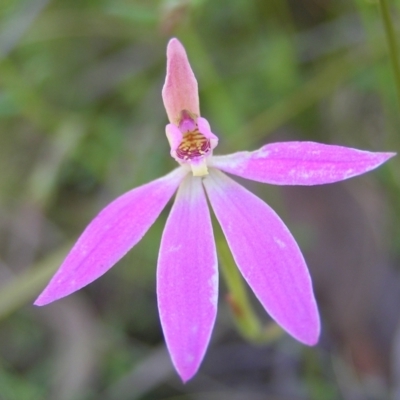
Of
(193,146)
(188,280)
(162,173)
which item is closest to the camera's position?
(188,280)

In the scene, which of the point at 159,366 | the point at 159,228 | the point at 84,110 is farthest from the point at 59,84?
the point at 159,366

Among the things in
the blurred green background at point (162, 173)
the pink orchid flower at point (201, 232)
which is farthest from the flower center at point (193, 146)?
the blurred green background at point (162, 173)

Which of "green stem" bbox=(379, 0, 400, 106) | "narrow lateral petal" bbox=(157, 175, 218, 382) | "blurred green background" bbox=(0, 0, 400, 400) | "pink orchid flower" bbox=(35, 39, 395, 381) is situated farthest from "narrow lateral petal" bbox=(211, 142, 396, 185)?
"blurred green background" bbox=(0, 0, 400, 400)

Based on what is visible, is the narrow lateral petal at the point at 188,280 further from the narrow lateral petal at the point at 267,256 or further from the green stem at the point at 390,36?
the green stem at the point at 390,36

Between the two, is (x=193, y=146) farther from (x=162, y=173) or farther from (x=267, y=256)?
(x=162, y=173)

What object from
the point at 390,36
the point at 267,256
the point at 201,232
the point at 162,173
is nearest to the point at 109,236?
the point at 201,232

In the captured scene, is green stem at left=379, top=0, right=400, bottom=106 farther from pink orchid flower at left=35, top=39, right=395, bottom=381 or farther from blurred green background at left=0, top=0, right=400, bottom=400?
blurred green background at left=0, top=0, right=400, bottom=400

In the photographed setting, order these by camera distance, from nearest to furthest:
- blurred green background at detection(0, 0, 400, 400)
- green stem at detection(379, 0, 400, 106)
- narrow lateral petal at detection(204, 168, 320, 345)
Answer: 1. narrow lateral petal at detection(204, 168, 320, 345)
2. green stem at detection(379, 0, 400, 106)
3. blurred green background at detection(0, 0, 400, 400)
